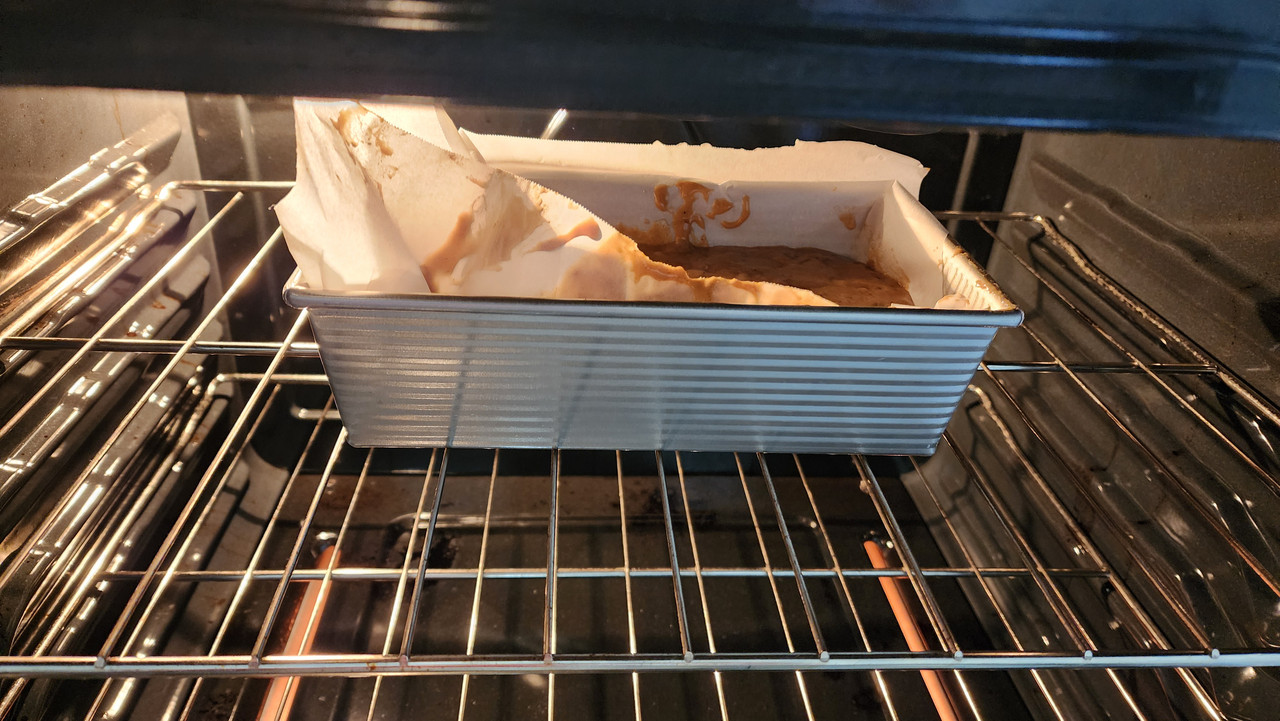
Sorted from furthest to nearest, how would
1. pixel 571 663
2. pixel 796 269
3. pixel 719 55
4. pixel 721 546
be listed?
pixel 721 546 → pixel 796 269 → pixel 571 663 → pixel 719 55

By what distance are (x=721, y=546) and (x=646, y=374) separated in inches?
18.1

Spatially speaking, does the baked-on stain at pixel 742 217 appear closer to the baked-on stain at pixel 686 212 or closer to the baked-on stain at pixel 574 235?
the baked-on stain at pixel 686 212

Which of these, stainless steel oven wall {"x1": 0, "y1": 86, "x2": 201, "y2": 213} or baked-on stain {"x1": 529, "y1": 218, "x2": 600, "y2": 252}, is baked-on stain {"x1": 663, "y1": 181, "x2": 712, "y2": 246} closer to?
baked-on stain {"x1": 529, "y1": 218, "x2": 600, "y2": 252}

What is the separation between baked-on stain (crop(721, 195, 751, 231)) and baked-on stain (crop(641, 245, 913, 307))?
0.03 m

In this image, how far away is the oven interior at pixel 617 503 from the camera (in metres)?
0.65

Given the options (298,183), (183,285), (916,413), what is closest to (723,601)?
(916,413)

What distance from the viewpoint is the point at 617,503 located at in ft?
3.56

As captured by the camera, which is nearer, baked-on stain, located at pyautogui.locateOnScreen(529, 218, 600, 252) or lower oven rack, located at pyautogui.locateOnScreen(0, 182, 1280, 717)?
lower oven rack, located at pyautogui.locateOnScreen(0, 182, 1280, 717)

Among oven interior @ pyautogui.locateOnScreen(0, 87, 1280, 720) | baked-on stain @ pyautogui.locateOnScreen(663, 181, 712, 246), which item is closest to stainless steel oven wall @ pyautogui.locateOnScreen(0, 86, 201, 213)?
oven interior @ pyautogui.locateOnScreen(0, 87, 1280, 720)

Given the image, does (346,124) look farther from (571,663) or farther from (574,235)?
(571,663)

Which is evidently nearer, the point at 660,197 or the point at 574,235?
the point at 574,235

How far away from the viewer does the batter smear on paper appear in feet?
2.75

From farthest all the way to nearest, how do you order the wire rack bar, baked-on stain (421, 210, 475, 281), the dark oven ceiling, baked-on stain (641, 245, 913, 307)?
1. baked-on stain (641, 245, 913, 307)
2. baked-on stain (421, 210, 475, 281)
3. the wire rack bar
4. the dark oven ceiling

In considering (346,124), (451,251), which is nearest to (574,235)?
(451,251)
